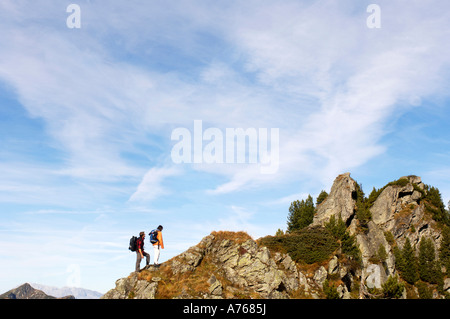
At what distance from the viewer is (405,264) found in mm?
68188

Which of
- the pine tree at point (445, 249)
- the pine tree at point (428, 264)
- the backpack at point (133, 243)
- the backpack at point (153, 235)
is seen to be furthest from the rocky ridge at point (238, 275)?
the pine tree at point (445, 249)

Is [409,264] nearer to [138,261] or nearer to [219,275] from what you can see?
[219,275]

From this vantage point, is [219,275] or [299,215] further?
[299,215]

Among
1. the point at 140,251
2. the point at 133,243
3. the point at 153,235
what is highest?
the point at 153,235

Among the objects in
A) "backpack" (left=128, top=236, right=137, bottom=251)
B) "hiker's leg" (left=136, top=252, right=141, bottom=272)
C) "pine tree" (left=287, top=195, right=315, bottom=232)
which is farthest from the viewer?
"pine tree" (left=287, top=195, right=315, bottom=232)

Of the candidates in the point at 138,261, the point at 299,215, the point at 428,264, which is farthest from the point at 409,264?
the point at 138,261

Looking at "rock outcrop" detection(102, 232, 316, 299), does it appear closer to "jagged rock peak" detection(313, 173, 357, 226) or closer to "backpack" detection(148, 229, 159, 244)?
"backpack" detection(148, 229, 159, 244)

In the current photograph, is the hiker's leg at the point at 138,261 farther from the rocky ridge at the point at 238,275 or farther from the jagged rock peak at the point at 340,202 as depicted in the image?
the jagged rock peak at the point at 340,202

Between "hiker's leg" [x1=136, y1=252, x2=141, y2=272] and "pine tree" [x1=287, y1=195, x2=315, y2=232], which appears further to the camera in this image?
"pine tree" [x1=287, y1=195, x2=315, y2=232]

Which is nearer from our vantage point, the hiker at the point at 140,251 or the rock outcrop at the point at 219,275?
the hiker at the point at 140,251

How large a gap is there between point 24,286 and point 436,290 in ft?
455

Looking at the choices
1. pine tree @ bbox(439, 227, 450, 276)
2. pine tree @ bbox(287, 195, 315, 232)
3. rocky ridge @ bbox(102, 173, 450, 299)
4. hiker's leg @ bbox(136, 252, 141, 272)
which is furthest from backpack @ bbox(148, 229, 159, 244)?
pine tree @ bbox(439, 227, 450, 276)

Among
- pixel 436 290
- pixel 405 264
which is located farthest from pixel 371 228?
pixel 436 290
